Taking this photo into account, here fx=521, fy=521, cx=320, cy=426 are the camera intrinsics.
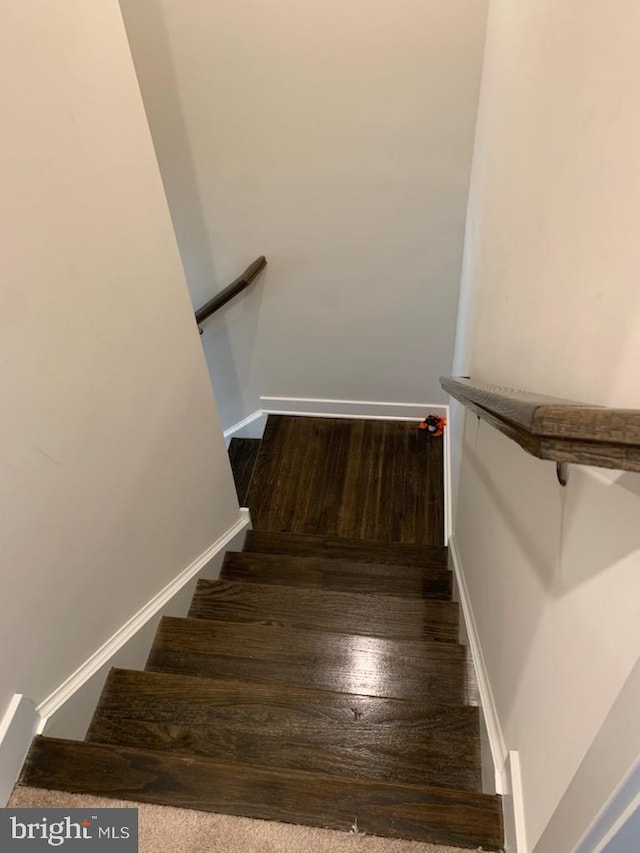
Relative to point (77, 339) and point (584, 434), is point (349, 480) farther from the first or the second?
point (584, 434)

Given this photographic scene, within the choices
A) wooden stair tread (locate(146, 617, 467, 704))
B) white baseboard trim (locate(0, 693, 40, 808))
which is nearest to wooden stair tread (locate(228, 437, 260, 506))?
wooden stair tread (locate(146, 617, 467, 704))

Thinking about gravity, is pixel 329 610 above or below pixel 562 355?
below

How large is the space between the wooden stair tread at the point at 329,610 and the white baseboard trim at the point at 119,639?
4.7 inches

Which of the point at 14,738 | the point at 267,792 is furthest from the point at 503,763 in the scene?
the point at 14,738

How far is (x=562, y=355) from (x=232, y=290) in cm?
214

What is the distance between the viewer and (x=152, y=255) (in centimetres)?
143

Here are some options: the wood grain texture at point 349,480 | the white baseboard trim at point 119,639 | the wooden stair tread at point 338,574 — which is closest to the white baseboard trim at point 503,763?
the wooden stair tread at point 338,574

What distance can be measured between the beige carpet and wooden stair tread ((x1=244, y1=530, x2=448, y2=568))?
55.8 inches

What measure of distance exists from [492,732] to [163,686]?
877mm

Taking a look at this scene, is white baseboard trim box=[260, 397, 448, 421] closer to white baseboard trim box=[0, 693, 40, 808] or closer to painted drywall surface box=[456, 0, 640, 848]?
painted drywall surface box=[456, 0, 640, 848]

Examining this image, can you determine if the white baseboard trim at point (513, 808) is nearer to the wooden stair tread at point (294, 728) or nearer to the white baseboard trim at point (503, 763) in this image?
the white baseboard trim at point (503, 763)

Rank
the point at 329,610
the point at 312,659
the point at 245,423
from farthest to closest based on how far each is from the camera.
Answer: the point at 245,423
the point at 329,610
the point at 312,659

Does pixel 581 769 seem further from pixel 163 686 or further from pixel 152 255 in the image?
pixel 152 255

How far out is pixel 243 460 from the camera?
134 inches
